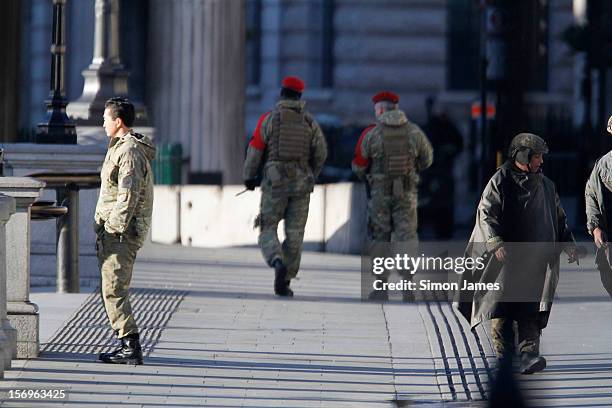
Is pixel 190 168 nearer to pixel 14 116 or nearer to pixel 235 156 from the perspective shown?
pixel 235 156

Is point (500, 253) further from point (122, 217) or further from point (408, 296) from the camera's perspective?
point (408, 296)

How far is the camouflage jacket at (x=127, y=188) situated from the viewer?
34.4 ft

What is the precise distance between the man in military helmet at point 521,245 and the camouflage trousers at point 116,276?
2114 millimetres

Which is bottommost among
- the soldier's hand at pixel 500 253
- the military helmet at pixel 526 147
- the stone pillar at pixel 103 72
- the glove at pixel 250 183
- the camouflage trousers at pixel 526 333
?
the camouflage trousers at pixel 526 333

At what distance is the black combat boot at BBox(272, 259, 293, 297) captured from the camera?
575 inches

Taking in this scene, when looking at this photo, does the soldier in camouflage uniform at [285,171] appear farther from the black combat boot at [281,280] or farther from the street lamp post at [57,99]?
the street lamp post at [57,99]

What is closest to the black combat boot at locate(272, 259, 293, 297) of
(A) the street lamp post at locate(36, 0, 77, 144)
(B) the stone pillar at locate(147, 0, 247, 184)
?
(A) the street lamp post at locate(36, 0, 77, 144)

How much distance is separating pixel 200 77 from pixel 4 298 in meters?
13.1

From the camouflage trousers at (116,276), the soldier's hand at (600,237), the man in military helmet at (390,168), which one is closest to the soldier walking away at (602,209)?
the soldier's hand at (600,237)

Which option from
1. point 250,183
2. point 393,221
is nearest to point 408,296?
point 393,221

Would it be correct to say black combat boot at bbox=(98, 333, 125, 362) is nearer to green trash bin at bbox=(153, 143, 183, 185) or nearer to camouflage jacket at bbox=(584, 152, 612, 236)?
camouflage jacket at bbox=(584, 152, 612, 236)

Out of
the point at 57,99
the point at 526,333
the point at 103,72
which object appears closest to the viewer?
the point at 526,333

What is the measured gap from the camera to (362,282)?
15.8 meters

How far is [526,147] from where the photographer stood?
10.7 metres
